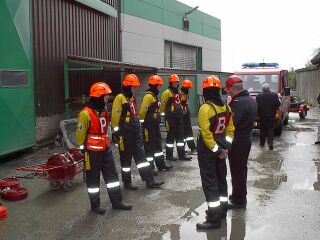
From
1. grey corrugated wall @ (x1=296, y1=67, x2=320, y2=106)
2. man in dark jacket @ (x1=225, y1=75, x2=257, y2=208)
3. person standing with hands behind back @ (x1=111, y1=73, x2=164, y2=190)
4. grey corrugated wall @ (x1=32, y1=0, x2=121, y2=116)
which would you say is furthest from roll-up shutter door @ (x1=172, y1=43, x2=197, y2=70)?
man in dark jacket @ (x1=225, y1=75, x2=257, y2=208)

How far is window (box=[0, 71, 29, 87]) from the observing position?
912 cm

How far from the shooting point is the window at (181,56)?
81.7 feet

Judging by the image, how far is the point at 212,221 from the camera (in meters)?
5.42

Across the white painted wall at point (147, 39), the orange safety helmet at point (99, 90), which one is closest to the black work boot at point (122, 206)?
the orange safety helmet at point (99, 90)

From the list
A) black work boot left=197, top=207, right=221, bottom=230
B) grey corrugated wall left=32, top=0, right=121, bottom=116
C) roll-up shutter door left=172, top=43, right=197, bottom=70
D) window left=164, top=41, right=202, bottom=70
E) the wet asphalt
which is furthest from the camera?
roll-up shutter door left=172, top=43, right=197, bottom=70

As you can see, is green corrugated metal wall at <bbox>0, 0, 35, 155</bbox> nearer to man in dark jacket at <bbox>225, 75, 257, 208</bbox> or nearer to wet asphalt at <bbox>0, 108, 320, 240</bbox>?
wet asphalt at <bbox>0, 108, 320, 240</bbox>

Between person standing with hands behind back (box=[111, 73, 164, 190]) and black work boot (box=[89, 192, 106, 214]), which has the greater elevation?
person standing with hands behind back (box=[111, 73, 164, 190])

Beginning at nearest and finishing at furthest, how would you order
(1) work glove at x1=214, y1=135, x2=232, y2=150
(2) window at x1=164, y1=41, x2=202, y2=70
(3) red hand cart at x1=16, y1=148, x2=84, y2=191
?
1. (1) work glove at x1=214, y1=135, x2=232, y2=150
2. (3) red hand cart at x1=16, y1=148, x2=84, y2=191
3. (2) window at x1=164, y1=41, x2=202, y2=70

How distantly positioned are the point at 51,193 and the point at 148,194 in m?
1.73

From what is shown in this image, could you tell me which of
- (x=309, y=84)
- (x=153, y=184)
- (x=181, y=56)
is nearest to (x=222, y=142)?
(x=153, y=184)

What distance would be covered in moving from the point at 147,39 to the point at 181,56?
5323 mm

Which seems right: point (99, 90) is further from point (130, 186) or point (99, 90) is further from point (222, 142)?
point (130, 186)

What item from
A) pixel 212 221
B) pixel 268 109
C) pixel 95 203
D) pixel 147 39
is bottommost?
pixel 212 221

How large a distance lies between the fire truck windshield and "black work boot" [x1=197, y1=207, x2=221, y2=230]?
9974 mm
